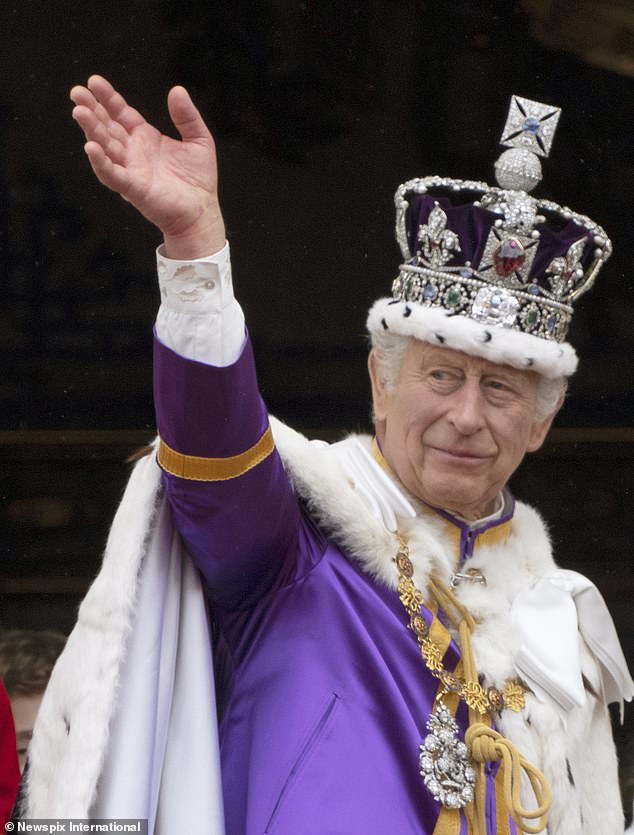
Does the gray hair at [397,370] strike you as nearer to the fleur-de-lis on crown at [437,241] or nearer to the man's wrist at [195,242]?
the fleur-de-lis on crown at [437,241]

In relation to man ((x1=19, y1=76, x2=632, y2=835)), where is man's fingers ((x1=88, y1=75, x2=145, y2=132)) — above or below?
above

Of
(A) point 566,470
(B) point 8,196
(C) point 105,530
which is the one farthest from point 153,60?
(A) point 566,470

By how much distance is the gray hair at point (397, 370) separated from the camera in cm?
308

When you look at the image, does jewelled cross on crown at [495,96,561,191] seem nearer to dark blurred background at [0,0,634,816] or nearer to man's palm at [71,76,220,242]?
man's palm at [71,76,220,242]

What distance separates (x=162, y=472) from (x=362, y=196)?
2.11m

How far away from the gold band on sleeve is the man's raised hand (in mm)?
336

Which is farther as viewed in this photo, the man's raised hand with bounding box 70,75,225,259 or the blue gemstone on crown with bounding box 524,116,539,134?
the blue gemstone on crown with bounding box 524,116,539,134

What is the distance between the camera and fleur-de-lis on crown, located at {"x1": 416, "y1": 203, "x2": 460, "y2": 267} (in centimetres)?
310

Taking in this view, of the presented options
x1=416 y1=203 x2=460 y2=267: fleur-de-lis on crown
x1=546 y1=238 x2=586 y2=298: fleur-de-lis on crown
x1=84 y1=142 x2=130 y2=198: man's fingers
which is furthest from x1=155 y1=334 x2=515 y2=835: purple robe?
x1=546 y1=238 x2=586 y2=298: fleur-de-lis on crown

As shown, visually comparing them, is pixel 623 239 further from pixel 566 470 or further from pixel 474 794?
pixel 474 794

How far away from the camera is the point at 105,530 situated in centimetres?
466

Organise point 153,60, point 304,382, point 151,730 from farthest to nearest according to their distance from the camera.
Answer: point 304,382 → point 153,60 → point 151,730

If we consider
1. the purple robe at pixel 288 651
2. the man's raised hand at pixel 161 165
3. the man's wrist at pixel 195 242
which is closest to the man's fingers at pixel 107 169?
the man's raised hand at pixel 161 165

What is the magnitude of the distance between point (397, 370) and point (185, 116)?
0.78 meters
